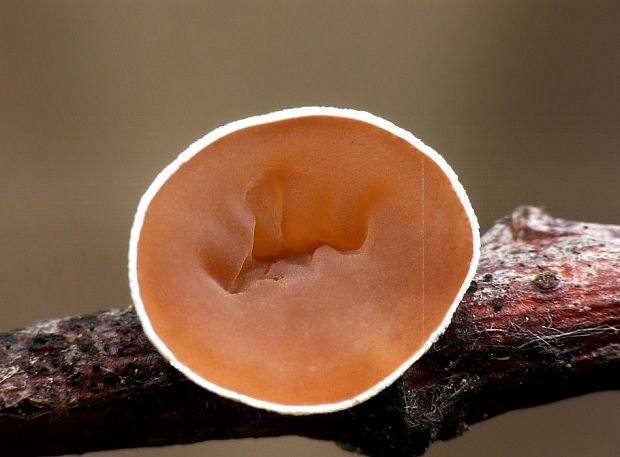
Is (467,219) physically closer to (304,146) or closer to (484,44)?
(304,146)

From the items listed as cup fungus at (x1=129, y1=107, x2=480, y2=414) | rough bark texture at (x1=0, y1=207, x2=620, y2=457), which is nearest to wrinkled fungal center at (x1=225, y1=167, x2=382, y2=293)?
cup fungus at (x1=129, y1=107, x2=480, y2=414)

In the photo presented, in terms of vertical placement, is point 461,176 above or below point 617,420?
above

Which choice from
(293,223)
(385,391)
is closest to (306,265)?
(293,223)

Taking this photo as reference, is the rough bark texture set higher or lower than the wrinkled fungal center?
lower

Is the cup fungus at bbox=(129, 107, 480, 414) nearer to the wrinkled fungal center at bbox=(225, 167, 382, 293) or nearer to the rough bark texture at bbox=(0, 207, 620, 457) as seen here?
the wrinkled fungal center at bbox=(225, 167, 382, 293)

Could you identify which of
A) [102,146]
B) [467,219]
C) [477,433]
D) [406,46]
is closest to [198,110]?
[102,146]

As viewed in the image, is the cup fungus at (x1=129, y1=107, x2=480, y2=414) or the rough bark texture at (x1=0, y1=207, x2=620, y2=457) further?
the rough bark texture at (x1=0, y1=207, x2=620, y2=457)
